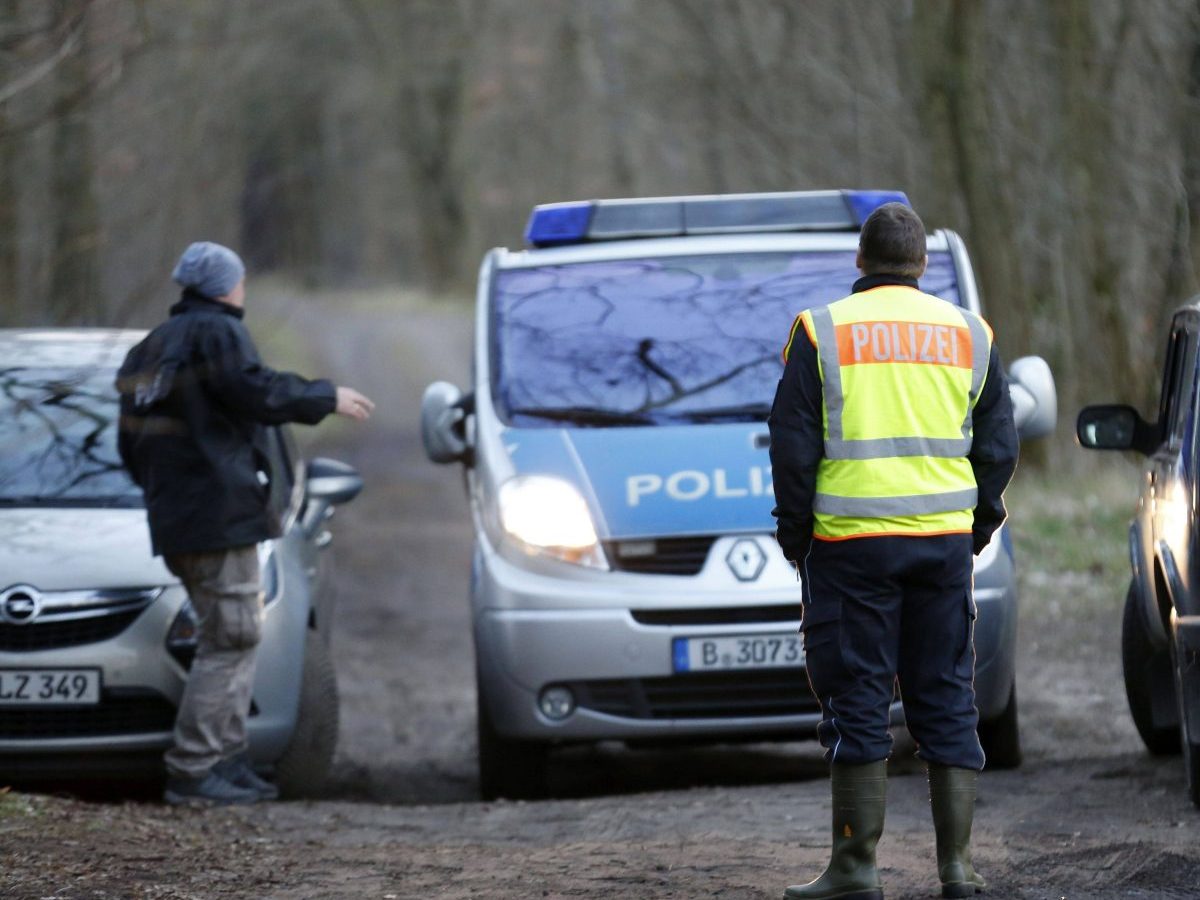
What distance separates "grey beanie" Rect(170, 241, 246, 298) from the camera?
7.10m

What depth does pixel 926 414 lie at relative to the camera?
4770mm

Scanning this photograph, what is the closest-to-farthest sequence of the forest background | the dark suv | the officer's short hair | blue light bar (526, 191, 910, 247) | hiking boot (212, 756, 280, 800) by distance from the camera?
the officer's short hair → the dark suv → hiking boot (212, 756, 280, 800) → blue light bar (526, 191, 910, 247) → the forest background

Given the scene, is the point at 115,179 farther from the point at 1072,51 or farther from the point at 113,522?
the point at 113,522

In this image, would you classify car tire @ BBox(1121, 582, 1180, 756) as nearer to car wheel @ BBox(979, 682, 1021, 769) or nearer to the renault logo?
car wheel @ BBox(979, 682, 1021, 769)

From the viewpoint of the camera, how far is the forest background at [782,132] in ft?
50.5

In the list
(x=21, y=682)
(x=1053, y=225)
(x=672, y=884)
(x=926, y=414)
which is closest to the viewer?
(x=926, y=414)

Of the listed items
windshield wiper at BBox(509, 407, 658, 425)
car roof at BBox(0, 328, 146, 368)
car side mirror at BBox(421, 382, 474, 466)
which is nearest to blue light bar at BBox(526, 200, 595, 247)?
car side mirror at BBox(421, 382, 474, 466)

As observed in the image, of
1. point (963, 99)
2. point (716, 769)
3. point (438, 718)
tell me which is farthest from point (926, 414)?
point (963, 99)

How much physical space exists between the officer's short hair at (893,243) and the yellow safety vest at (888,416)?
0.08m

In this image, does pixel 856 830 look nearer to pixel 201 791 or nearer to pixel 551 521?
pixel 551 521

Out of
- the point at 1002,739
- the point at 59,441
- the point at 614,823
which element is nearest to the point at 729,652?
the point at 614,823

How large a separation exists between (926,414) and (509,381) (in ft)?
9.86

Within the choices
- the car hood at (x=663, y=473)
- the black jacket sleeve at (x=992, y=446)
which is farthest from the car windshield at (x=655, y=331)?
the black jacket sleeve at (x=992, y=446)

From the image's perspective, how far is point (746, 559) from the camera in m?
6.92
